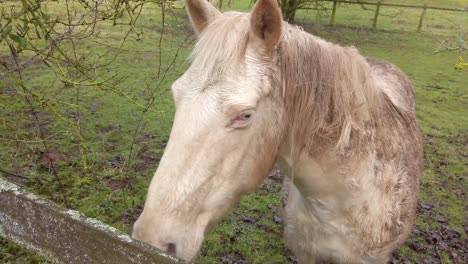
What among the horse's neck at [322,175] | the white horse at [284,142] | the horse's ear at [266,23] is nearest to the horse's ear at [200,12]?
the white horse at [284,142]

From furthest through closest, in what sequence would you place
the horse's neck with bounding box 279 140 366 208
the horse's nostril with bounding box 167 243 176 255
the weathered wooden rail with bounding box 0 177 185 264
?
1. the horse's neck with bounding box 279 140 366 208
2. the horse's nostril with bounding box 167 243 176 255
3. the weathered wooden rail with bounding box 0 177 185 264

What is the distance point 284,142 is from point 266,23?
2.28 feet

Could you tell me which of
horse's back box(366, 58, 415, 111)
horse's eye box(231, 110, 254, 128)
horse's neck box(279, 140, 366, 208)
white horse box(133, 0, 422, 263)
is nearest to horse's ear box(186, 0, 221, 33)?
white horse box(133, 0, 422, 263)

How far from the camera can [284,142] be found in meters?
2.23

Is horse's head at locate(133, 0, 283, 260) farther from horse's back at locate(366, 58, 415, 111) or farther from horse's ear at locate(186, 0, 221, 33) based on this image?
horse's back at locate(366, 58, 415, 111)

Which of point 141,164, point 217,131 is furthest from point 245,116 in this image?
point 141,164

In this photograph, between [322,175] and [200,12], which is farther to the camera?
[322,175]

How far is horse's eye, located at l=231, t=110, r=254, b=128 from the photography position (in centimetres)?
183

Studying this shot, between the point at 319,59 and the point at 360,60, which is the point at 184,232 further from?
the point at 360,60

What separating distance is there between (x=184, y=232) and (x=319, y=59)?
3.83 feet

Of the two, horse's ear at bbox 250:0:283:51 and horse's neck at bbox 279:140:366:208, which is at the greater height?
horse's ear at bbox 250:0:283:51

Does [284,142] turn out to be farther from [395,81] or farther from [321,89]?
[395,81]

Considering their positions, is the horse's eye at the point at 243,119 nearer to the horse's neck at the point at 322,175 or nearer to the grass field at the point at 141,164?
the horse's neck at the point at 322,175

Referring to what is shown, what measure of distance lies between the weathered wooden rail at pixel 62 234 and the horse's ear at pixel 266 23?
1135 mm
